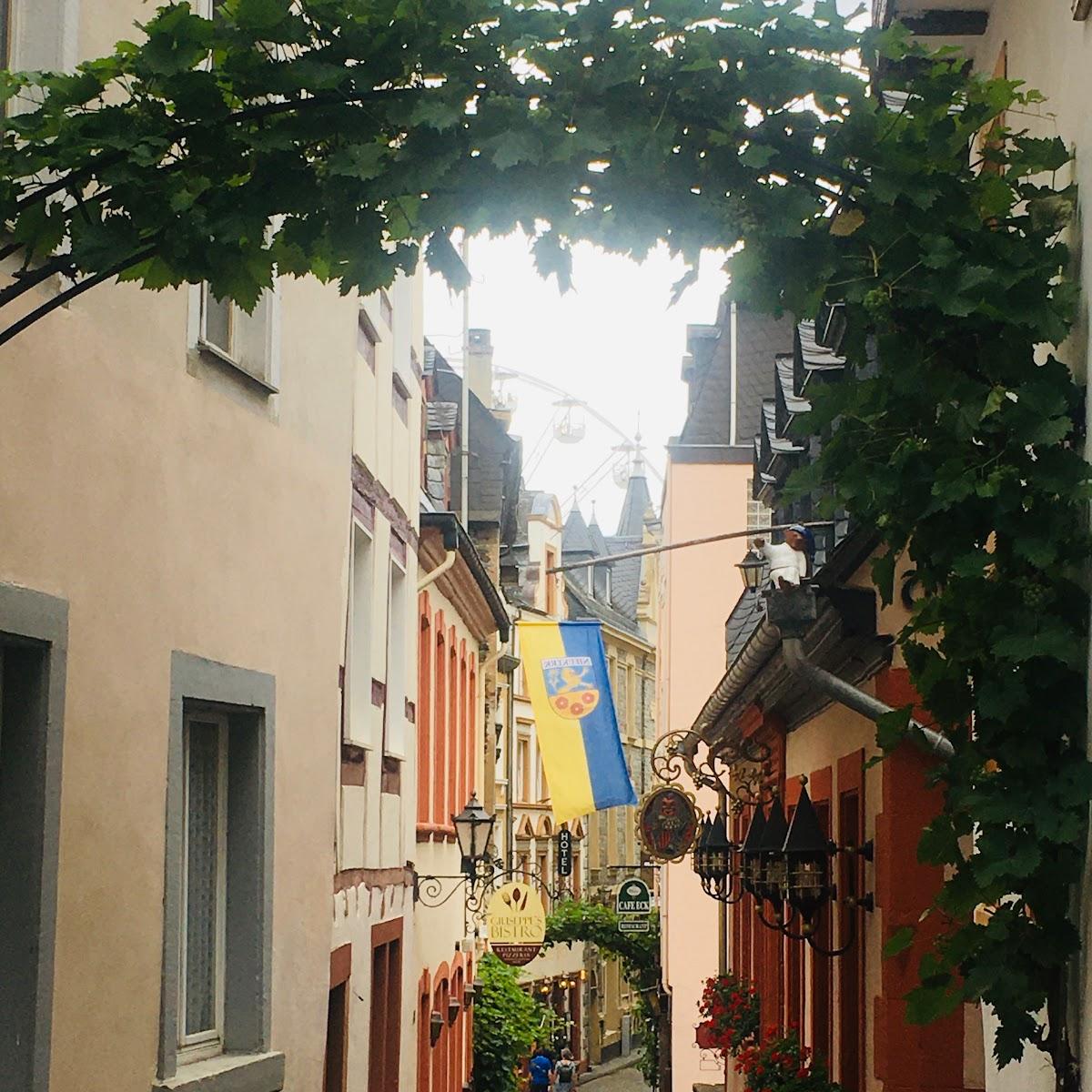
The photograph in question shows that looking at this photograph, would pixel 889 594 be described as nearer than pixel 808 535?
Yes

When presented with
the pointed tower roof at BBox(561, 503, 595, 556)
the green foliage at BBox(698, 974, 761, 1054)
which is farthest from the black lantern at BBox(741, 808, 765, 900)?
the pointed tower roof at BBox(561, 503, 595, 556)

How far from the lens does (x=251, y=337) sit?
9.40 meters

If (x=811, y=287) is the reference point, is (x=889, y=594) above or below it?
below

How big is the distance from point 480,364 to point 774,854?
25489mm

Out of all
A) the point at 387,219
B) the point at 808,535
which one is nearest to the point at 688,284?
the point at 387,219

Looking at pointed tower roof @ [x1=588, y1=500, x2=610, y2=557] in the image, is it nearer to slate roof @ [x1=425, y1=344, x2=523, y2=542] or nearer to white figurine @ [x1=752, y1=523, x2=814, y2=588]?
slate roof @ [x1=425, y1=344, x2=523, y2=542]

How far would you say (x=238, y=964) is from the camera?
→ 9156 millimetres

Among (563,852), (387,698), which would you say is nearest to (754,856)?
(387,698)

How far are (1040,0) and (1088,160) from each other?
108 cm

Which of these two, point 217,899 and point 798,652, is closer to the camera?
point 217,899

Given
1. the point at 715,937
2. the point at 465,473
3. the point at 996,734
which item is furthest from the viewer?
the point at 715,937

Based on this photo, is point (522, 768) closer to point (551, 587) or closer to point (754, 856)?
point (551, 587)

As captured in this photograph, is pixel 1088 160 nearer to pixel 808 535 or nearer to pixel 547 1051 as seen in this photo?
pixel 808 535

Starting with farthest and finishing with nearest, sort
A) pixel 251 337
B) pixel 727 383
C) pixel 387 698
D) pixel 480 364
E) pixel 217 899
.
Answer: pixel 480 364, pixel 727 383, pixel 387 698, pixel 251 337, pixel 217 899
